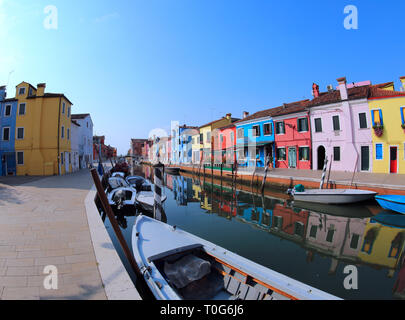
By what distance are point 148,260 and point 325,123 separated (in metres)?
20.9

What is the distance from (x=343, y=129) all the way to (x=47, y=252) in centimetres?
2163

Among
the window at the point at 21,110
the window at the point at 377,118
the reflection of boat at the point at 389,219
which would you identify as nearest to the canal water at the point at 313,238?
the reflection of boat at the point at 389,219

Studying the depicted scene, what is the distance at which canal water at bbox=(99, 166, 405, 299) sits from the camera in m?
5.21

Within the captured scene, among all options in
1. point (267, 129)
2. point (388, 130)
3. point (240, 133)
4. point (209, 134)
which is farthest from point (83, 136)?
point (388, 130)

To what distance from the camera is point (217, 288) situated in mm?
3750

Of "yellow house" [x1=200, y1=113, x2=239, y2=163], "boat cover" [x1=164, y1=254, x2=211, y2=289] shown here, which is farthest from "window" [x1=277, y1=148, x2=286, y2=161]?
"boat cover" [x1=164, y1=254, x2=211, y2=289]

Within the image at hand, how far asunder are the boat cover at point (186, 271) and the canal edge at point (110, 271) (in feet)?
2.91

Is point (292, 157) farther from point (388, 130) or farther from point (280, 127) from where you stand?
point (388, 130)

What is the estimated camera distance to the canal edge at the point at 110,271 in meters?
2.85

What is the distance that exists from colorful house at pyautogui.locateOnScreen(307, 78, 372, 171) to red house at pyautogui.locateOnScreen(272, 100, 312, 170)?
64 cm

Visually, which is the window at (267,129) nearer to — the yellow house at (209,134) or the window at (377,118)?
the window at (377,118)

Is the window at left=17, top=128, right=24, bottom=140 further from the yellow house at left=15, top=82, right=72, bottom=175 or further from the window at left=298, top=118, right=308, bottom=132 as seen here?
the window at left=298, top=118, right=308, bottom=132

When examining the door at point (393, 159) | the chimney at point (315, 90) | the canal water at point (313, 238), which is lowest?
the canal water at point (313, 238)
